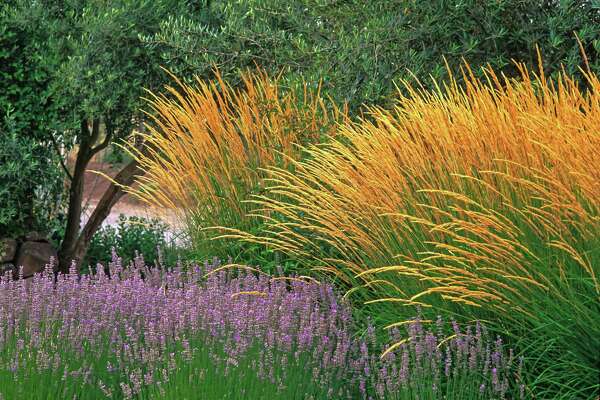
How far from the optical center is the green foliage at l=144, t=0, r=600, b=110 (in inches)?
253

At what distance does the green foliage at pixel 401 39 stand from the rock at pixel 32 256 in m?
2.34

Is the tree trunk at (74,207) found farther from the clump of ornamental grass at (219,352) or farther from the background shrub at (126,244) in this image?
the clump of ornamental grass at (219,352)

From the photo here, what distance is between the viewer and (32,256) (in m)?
8.01

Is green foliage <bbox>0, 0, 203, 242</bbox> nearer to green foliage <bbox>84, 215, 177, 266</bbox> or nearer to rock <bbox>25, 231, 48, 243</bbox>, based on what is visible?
rock <bbox>25, 231, 48, 243</bbox>

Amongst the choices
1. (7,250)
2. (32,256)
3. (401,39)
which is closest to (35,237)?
(32,256)

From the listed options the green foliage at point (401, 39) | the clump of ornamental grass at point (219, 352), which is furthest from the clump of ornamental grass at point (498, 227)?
the green foliage at point (401, 39)

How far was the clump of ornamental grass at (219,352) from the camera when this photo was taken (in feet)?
12.3

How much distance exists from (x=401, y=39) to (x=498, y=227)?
2960mm

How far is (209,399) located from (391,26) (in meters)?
3.70

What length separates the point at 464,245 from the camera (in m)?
4.41

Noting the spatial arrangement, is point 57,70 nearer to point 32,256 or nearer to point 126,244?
point 32,256

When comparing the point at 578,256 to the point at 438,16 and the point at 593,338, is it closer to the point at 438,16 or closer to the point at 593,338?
the point at 593,338

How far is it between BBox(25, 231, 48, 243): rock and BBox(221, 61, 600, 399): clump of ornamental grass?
3.82m

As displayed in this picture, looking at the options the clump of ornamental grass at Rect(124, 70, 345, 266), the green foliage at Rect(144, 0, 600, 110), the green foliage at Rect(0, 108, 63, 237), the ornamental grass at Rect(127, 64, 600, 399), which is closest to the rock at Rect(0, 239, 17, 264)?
the green foliage at Rect(0, 108, 63, 237)
